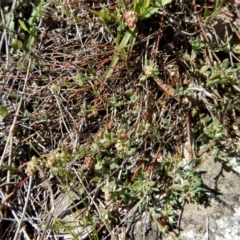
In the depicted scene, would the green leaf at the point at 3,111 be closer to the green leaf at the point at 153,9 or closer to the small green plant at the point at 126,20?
the small green plant at the point at 126,20

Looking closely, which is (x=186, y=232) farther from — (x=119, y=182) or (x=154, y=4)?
(x=154, y=4)

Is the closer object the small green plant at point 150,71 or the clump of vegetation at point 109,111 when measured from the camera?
the clump of vegetation at point 109,111

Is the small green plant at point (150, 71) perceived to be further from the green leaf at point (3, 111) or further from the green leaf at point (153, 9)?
the green leaf at point (3, 111)

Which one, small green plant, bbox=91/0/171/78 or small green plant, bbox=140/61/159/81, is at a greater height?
small green plant, bbox=91/0/171/78

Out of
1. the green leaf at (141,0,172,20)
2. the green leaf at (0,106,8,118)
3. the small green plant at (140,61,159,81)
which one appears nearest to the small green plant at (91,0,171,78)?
the green leaf at (141,0,172,20)

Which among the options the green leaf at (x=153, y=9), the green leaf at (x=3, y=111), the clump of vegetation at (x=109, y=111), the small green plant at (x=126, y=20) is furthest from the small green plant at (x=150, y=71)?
the green leaf at (x=3, y=111)

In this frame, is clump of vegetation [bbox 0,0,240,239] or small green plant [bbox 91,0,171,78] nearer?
clump of vegetation [bbox 0,0,240,239]

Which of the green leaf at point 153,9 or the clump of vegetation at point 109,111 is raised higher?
the green leaf at point 153,9

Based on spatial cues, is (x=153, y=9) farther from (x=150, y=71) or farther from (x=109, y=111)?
(x=109, y=111)

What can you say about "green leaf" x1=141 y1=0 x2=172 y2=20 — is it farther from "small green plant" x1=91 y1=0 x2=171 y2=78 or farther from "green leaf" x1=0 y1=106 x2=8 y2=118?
"green leaf" x1=0 y1=106 x2=8 y2=118
